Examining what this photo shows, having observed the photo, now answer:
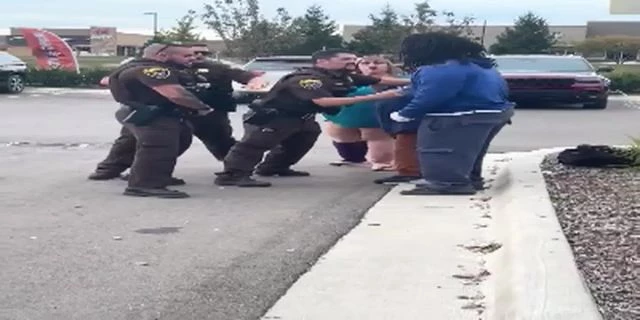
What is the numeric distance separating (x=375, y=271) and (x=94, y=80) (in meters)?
28.6

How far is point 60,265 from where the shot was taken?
6723 mm

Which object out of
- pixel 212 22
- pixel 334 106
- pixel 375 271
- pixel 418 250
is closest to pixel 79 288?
pixel 375 271

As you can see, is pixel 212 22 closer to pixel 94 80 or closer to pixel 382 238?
pixel 94 80

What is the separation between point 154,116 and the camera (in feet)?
32.4

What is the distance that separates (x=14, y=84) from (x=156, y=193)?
21217 millimetres

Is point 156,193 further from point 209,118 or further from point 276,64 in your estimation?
point 276,64

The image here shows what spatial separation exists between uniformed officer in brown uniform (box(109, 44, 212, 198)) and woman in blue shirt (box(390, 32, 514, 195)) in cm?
201

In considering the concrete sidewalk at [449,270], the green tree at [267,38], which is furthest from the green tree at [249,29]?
the concrete sidewalk at [449,270]

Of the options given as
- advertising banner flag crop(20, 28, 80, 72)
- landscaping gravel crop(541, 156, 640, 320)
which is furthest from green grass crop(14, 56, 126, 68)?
landscaping gravel crop(541, 156, 640, 320)

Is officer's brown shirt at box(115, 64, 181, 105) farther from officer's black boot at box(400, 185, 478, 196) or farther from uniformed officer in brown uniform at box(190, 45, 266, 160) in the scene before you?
officer's black boot at box(400, 185, 478, 196)

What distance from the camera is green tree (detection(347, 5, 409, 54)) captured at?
35.6 meters

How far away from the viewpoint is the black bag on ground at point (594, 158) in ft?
34.7

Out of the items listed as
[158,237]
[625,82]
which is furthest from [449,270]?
[625,82]

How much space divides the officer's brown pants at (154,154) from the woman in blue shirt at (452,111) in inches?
83.0
